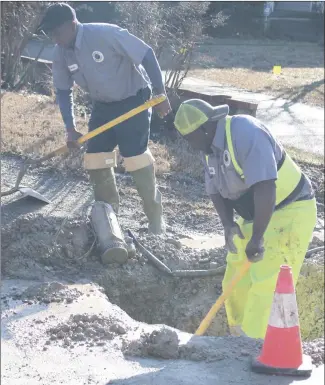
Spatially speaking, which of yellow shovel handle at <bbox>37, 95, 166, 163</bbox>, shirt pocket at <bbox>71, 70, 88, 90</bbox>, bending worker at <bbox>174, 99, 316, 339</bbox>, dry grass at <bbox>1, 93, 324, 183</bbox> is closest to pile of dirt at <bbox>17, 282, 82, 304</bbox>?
bending worker at <bbox>174, 99, 316, 339</bbox>

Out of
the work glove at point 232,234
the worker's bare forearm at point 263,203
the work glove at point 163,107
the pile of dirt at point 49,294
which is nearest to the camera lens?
the worker's bare forearm at point 263,203

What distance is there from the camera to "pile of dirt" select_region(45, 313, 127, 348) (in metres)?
4.47

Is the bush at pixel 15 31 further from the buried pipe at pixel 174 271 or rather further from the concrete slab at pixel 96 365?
the concrete slab at pixel 96 365

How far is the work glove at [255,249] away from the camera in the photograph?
4.42 meters

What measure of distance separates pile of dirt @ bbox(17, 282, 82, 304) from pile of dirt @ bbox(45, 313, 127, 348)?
1.11ft

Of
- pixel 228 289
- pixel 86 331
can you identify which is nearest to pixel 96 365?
pixel 86 331

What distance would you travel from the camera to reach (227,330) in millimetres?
6098

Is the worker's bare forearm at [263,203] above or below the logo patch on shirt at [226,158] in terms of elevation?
below

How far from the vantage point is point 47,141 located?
837 centimetres

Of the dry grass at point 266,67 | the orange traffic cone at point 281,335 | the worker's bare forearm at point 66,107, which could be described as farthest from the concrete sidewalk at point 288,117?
the orange traffic cone at point 281,335

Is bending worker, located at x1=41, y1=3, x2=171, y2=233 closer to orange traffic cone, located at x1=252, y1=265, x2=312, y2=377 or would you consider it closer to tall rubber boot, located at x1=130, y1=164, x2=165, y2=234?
tall rubber boot, located at x1=130, y1=164, x2=165, y2=234

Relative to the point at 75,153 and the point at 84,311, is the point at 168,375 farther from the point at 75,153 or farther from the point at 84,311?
the point at 75,153

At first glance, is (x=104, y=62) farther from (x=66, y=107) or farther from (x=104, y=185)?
(x=104, y=185)

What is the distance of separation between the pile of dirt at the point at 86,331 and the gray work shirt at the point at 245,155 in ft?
3.54
